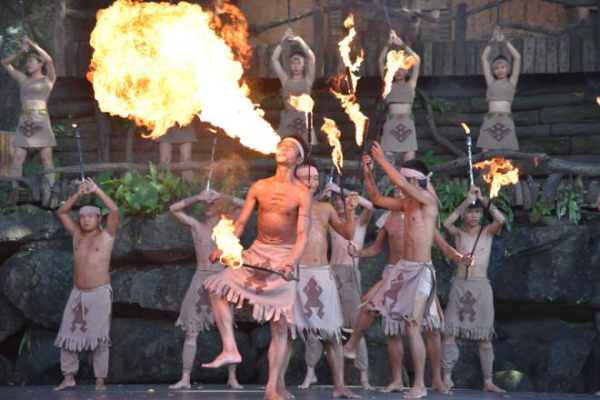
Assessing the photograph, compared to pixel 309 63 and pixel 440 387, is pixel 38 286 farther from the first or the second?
pixel 440 387

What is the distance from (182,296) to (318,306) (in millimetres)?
3222

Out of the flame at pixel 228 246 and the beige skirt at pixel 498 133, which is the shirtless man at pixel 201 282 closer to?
the flame at pixel 228 246

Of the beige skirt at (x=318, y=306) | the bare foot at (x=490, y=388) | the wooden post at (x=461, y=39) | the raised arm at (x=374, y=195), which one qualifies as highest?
the wooden post at (x=461, y=39)

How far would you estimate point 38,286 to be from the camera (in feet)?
45.3

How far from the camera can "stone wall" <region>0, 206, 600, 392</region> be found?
43.6ft

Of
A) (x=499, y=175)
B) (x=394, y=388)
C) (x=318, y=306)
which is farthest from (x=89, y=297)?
(x=499, y=175)

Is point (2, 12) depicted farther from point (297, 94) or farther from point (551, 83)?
point (551, 83)

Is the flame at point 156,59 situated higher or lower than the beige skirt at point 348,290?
higher

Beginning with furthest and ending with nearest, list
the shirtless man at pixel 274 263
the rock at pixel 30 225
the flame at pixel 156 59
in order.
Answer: the rock at pixel 30 225
the flame at pixel 156 59
the shirtless man at pixel 274 263

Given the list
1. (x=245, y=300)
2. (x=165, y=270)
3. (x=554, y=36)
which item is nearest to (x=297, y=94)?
(x=165, y=270)

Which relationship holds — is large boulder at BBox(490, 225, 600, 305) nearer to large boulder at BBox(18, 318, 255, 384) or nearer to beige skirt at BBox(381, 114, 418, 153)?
beige skirt at BBox(381, 114, 418, 153)

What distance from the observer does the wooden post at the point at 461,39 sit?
615 inches

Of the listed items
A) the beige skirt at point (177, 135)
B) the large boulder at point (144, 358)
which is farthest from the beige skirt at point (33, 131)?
the large boulder at point (144, 358)

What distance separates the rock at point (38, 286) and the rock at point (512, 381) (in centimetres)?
465
